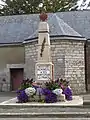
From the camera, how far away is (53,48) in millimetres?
23031

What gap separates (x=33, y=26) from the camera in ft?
96.1

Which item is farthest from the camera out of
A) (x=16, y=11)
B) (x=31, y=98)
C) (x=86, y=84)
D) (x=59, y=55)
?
(x=16, y=11)

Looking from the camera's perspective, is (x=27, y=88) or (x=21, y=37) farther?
(x=21, y=37)

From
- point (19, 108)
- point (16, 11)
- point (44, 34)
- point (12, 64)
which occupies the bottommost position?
point (19, 108)

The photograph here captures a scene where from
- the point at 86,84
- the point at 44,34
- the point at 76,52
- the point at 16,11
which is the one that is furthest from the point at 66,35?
the point at 16,11

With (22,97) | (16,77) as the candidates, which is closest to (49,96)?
(22,97)

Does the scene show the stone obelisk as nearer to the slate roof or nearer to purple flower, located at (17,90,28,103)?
purple flower, located at (17,90,28,103)

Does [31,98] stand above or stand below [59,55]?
below

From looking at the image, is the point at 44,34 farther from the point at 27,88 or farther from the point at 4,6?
the point at 4,6

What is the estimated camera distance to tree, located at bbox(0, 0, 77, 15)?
46.0 m

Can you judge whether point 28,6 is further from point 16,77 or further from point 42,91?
point 42,91

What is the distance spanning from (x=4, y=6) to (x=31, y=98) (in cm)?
3326

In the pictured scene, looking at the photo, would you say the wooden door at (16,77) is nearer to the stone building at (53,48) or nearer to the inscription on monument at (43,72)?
the stone building at (53,48)

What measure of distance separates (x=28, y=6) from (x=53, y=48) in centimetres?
2456
